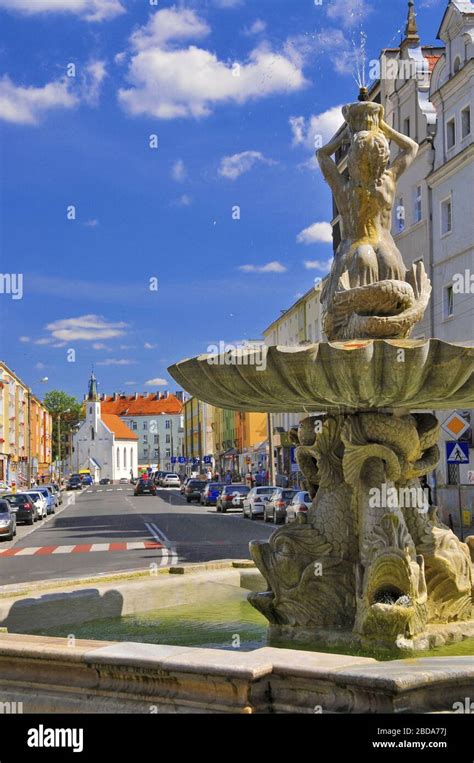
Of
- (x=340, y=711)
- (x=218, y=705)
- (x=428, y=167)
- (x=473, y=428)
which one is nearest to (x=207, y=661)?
(x=218, y=705)

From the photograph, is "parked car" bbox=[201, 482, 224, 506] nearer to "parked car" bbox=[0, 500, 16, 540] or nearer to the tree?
"parked car" bbox=[0, 500, 16, 540]

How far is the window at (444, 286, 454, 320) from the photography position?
3289 centimetres

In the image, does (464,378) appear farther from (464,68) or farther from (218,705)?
(464,68)

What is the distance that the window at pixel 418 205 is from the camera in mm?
36094

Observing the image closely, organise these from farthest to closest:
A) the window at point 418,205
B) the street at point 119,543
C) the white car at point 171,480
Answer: the white car at point 171,480 → the window at point 418,205 → the street at point 119,543

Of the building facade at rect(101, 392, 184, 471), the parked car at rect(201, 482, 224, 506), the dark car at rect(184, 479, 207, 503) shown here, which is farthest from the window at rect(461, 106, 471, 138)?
the building facade at rect(101, 392, 184, 471)

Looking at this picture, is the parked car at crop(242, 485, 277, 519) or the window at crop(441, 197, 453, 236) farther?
the parked car at crop(242, 485, 277, 519)

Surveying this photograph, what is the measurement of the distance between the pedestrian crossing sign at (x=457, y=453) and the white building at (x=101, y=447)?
138 m

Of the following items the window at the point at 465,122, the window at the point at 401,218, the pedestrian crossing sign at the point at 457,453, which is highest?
the window at the point at 465,122

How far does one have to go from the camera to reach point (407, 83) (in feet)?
125

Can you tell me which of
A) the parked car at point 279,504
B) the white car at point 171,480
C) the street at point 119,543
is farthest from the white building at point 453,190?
the white car at point 171,480

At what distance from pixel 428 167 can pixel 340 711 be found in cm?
3296

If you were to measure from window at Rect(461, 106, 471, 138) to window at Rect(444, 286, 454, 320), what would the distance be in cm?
558

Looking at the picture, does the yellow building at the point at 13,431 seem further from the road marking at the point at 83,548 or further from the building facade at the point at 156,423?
the building facade at the point at 156,423
